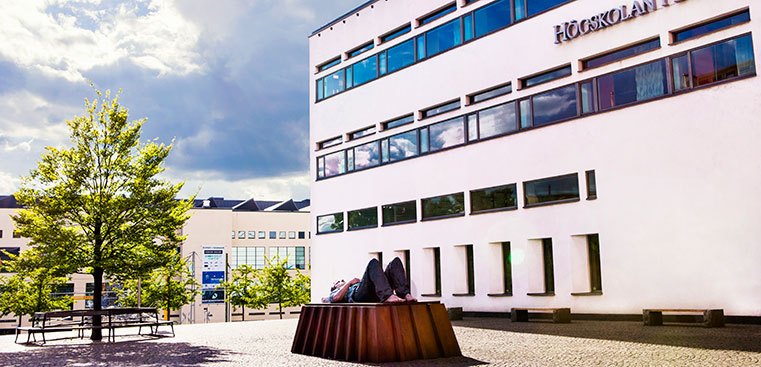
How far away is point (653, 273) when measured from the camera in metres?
20.0

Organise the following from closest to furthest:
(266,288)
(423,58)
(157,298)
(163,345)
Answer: (163,345) → (423,58) → (157,298) → (266,288)

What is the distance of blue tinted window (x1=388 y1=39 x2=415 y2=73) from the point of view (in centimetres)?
3000

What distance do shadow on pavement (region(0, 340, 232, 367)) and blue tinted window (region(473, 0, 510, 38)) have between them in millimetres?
16099

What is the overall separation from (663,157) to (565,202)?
3.61 metres

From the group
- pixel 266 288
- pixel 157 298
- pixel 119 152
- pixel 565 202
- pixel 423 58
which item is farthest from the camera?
pixel 266 288

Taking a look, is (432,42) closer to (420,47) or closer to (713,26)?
(420,47)

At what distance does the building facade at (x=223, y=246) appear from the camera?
98812 millimetres

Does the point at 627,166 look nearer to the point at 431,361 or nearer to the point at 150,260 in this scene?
the point at 431,361

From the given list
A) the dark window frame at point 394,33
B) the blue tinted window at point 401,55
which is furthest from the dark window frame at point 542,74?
the dark window frame at point 394,33

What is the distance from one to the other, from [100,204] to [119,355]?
6633 millimetres

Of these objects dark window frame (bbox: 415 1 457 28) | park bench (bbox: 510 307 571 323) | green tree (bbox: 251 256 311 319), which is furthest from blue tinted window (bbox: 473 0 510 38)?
green tree (bbox: 251 256 311 319)

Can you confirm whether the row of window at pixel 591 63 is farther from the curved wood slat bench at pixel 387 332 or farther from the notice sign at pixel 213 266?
the notice sign at pixel 213 266

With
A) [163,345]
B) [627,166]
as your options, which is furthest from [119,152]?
[627,166]

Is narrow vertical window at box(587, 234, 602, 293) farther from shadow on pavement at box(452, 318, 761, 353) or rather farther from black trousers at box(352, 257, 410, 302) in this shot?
black trousers at box(352, 257, 410, 302)
